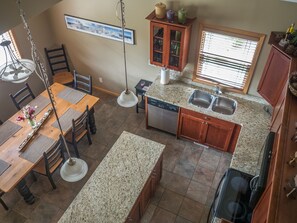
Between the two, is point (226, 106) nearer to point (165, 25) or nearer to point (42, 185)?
point (165, 25)

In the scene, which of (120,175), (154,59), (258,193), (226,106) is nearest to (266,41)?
(226,106)

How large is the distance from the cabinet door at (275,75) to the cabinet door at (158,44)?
1645 millimetres

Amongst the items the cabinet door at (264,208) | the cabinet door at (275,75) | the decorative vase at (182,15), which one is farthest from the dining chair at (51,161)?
the cabinet door at (275,75)

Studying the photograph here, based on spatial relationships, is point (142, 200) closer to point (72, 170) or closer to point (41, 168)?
point (72, 170)

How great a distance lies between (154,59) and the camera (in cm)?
481

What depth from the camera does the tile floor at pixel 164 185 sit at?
4191 millimetres

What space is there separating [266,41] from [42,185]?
4.18 metres

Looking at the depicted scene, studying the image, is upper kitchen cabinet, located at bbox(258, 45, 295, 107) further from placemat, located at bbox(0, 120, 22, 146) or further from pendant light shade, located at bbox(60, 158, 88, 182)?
placemat, located at bbox(0, 120, 22, 146)

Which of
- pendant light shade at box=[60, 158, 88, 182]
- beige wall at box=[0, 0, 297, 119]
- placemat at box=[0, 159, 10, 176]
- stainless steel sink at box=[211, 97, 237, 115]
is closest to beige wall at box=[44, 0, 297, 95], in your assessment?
beige wall at box=[0, 0, 297, 119]

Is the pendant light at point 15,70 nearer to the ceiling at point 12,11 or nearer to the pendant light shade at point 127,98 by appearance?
the pendant light shade at point 127,98

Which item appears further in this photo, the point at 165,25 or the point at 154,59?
the point at 154,59

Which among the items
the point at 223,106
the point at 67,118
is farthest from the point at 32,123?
the point at 223,106

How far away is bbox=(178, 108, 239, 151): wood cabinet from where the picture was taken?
4.59 meters

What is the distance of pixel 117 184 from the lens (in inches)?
132
